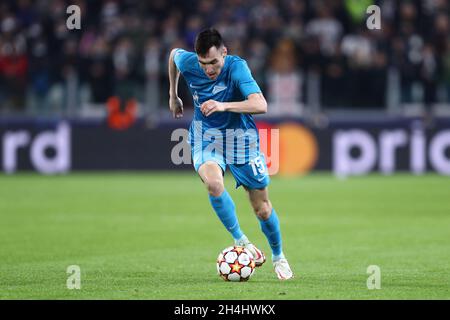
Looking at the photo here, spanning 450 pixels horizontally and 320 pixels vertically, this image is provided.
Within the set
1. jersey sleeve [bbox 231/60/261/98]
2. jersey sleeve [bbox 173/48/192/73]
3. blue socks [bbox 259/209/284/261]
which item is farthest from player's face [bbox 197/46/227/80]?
blue socks [bbox 259/209/284/261]

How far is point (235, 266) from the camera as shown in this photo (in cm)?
Result: 900

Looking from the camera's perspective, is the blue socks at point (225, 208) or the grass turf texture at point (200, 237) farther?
the blue socks at point (225, 208)

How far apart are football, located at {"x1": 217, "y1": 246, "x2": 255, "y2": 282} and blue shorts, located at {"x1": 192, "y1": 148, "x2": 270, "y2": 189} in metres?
0.67

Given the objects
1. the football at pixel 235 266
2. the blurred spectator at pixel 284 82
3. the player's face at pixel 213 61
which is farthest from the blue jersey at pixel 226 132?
the blurred spectator at pixel 284 82

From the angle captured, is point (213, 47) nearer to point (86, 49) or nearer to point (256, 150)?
point (256, 150)

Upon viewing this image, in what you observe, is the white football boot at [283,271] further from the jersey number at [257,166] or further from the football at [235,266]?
the jersey number at [257,166]

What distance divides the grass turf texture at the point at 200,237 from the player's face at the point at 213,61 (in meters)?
1.83

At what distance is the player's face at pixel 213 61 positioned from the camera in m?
9.04

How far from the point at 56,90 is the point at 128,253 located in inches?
491

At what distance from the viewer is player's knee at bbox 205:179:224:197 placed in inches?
365

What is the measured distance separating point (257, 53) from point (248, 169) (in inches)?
528

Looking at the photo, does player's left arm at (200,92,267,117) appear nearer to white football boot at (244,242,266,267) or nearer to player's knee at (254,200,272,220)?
player's knee at (254,200,272,220)

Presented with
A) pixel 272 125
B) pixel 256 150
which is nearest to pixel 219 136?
pixel 256 150

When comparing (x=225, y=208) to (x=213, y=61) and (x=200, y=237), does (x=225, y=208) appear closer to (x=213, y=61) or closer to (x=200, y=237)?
(x=213, y=61)
